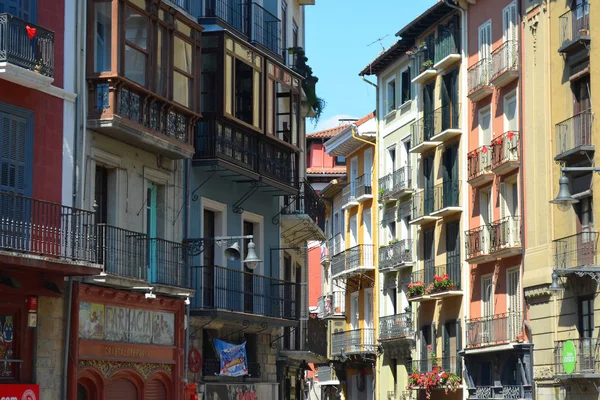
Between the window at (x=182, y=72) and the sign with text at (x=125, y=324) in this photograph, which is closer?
the sign with text at (x=125, y=324)

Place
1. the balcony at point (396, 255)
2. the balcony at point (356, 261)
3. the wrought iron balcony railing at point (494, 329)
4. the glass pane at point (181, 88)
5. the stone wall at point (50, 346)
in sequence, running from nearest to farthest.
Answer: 1. the stone wall at point (50, 346)
2. the glass pane at point (181, 88)
3. the wrought iron balcony railing at point (494, 329)
4. the balcony at point (396, 255)
5. the balcony at point (356, 261)

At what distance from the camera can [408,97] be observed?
55.3 meters

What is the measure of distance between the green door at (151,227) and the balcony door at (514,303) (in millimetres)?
16136

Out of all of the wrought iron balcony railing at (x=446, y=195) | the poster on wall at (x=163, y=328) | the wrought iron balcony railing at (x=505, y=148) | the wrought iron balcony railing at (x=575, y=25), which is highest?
the wrought iron balcony railing at (x=575, y=25)

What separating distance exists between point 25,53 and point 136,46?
433 cm

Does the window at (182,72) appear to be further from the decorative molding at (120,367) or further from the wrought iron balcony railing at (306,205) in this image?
the wrought iron balcony railing at (306,205)

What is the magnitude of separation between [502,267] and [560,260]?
6735mm

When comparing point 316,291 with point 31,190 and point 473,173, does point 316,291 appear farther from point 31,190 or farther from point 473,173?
point 31,190

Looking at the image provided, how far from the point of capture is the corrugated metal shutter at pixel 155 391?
2789 cm

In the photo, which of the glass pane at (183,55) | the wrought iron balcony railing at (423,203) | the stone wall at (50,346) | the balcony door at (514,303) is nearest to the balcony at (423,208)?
the wrought iron balcony railing at (423,203)

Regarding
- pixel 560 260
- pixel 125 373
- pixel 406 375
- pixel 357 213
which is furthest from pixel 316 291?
pixel 125 373

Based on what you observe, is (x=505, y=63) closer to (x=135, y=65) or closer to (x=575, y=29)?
(x=575, y=29)

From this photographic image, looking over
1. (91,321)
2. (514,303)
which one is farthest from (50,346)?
(514,303)

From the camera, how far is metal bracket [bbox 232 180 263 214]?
1321 inches
